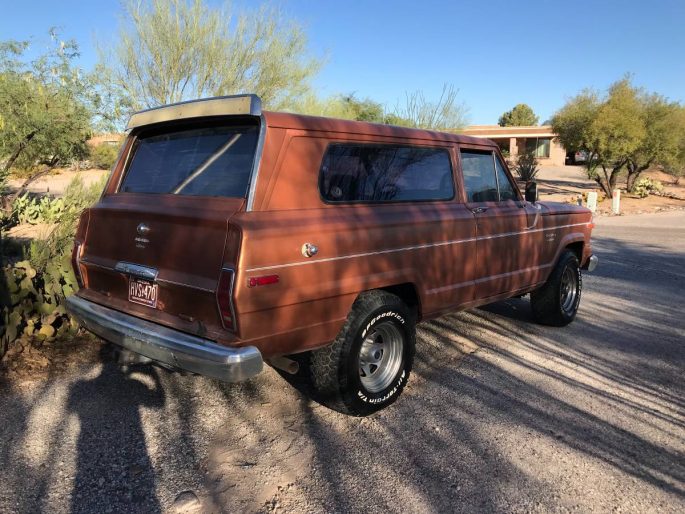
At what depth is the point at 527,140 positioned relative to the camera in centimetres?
5544

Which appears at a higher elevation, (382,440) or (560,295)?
(560,295)

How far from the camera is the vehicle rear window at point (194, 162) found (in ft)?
10.8

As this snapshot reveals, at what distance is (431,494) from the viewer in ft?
9.42

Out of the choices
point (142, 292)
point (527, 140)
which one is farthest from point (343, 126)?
point (527, 140)

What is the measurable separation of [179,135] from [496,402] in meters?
3.02

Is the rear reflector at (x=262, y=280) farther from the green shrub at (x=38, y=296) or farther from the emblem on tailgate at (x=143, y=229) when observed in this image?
the green shrub at (x=38, y=296)

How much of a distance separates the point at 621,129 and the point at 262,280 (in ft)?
85.1

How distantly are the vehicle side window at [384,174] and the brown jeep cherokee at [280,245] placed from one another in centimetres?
1

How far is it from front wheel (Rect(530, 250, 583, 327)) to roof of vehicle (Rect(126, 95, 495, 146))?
241cm

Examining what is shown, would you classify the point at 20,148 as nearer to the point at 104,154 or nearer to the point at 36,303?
the point at 36,303

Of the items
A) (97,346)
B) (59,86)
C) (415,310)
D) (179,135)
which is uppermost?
(59,86)

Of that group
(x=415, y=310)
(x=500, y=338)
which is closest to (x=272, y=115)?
(x=415, y=310)

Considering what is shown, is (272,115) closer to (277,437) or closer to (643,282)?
(277,437)

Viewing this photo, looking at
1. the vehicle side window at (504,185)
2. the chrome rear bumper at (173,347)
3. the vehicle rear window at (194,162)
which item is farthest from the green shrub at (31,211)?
the vehicle side window at (504,185)
